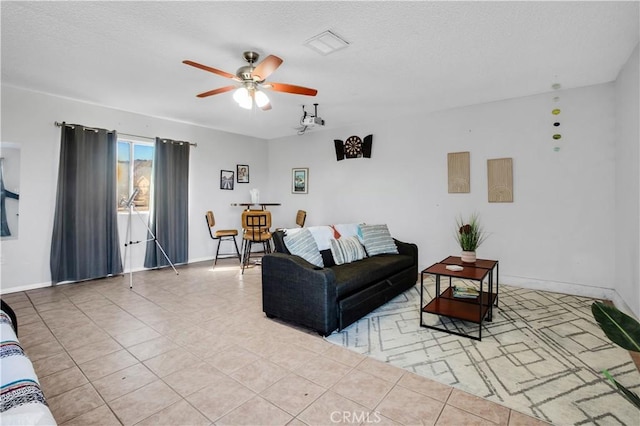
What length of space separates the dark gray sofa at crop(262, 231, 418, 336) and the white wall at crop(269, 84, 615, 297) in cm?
188

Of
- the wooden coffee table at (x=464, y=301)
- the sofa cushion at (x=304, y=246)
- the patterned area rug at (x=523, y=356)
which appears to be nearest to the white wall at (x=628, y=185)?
the patterned area rug at (x=523, y=356)

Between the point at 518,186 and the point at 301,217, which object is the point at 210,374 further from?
the point at 518,186

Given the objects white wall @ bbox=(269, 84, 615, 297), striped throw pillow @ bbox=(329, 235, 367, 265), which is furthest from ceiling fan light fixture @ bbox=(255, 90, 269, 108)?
white wall @ bbox=(269, 84, 615, 297)

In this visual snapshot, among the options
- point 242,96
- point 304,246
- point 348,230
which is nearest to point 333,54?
point 242,96

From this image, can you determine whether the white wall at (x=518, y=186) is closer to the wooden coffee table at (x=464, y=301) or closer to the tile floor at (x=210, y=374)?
the wooden coffee table at (x=464, y=301)

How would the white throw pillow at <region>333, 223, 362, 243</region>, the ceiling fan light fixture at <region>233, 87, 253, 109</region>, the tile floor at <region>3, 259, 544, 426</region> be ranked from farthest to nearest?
the white throw pillow at <region>333, 223, 362, 243</region>, the ceiling fan light fixture at <region>233, 87, 253, 109</region>, the tile floor at <region>3, 259, 544, 426</region>

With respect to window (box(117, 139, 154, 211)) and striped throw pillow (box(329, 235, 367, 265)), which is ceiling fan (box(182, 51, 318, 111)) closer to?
striped throw pillow (box(329, 235, 367, 265))

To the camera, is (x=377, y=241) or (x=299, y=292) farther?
(x=377, y=241)

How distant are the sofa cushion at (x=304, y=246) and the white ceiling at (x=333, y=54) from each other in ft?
5.83

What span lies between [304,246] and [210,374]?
54.7 inches

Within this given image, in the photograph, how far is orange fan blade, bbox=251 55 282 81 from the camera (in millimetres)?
2449

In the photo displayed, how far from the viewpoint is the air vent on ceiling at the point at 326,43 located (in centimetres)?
260

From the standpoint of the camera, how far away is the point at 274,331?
2.83m

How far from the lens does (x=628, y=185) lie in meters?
3.10
